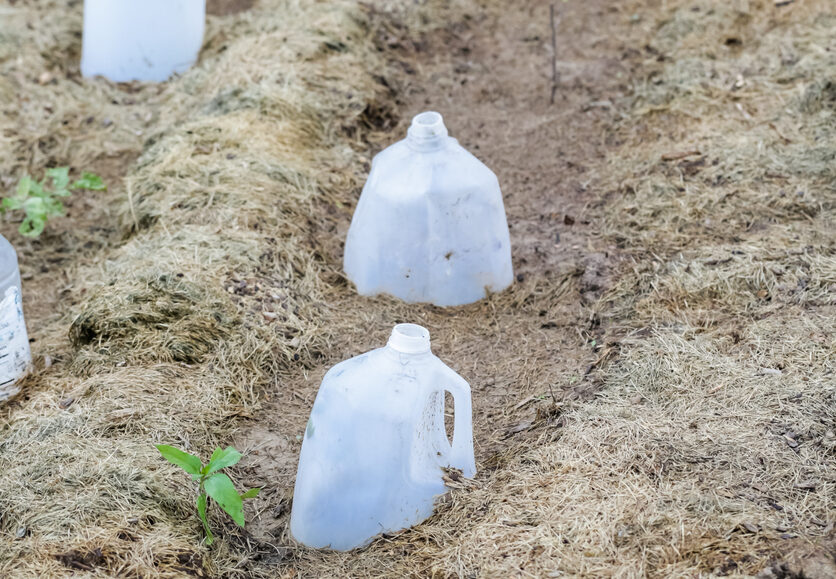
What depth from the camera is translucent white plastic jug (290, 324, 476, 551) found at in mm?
2707

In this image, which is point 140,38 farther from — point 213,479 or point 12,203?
point 213,479

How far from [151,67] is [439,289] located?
307 centimetres

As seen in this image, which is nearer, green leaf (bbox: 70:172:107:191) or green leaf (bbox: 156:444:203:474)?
green leaf (bbox: 156:444:203:474)

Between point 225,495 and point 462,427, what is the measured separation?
74 cm

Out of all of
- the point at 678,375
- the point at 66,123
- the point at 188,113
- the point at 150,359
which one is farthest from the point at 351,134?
the point at 678,375

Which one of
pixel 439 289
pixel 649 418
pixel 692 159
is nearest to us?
pixel 649 418

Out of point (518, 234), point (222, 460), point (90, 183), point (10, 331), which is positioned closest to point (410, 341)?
point (222, 460)

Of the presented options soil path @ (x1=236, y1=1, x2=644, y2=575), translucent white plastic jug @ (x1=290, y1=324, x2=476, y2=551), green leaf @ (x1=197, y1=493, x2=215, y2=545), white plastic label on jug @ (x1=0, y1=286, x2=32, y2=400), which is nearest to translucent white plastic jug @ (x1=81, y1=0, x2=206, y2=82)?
soil path @ (x1=236, y1=1, x2=644, y2=575)

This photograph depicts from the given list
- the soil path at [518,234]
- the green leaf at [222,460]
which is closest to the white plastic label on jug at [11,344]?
the soil path at [518,234]

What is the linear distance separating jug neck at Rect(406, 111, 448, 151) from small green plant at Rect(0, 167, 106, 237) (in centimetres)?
182

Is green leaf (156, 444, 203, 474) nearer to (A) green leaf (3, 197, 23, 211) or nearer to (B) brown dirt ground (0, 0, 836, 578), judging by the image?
(B) brown dirt ground (0, 0, 836, 578)

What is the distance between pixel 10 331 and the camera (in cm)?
334

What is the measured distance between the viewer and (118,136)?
17.9 ft

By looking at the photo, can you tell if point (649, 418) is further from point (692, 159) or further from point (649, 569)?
point (692, 159)
